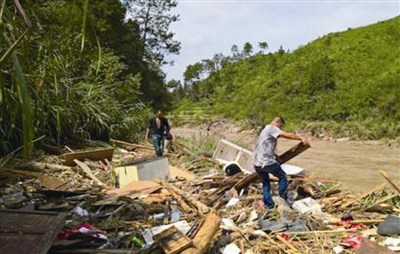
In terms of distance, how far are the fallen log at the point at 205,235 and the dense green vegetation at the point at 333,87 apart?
25.3 m

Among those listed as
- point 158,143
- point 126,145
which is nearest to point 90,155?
point 158,143

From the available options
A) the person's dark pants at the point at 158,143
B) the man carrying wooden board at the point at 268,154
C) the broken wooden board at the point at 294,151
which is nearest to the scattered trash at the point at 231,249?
the man carrying wooden board at the point at 268,154

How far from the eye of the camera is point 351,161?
19.7 metres

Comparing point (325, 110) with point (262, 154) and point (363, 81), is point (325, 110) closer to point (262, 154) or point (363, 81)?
point (363, 81)

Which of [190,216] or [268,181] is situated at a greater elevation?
[268,181]

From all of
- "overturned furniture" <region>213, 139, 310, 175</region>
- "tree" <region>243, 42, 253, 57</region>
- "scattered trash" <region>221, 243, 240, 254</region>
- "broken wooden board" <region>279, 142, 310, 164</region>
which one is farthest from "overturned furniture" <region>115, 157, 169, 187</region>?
"tree" <region>243, 42, 253, 57</region>

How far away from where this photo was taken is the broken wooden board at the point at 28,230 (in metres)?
3.74

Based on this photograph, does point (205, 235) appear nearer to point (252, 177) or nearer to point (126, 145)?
point (252, 177)

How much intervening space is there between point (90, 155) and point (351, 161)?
40.2ft

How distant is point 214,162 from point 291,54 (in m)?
41.7

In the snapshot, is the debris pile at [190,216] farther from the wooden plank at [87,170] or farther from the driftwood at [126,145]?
the driftwood at [126,145]

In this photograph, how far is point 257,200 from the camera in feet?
24.0

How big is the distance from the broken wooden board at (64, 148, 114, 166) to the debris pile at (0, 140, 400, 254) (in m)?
0.87

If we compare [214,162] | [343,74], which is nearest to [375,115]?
[343,74]
